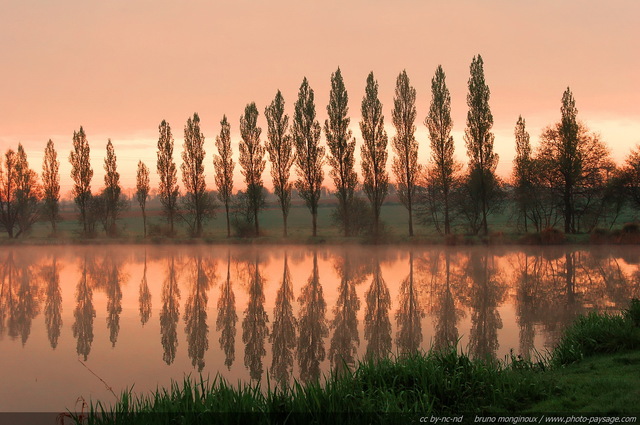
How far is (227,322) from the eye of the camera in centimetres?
1333

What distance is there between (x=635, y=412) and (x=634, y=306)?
5116 millimetres

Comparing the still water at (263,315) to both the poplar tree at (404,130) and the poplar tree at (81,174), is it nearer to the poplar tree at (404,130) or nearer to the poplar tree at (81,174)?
the poplar tree at (404,130)

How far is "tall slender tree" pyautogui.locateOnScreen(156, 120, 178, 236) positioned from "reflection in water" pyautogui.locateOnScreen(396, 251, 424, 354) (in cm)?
4006

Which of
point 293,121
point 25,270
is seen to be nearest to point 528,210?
point 293,121

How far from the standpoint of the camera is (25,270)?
89.9 feet

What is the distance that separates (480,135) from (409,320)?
33.5 meters

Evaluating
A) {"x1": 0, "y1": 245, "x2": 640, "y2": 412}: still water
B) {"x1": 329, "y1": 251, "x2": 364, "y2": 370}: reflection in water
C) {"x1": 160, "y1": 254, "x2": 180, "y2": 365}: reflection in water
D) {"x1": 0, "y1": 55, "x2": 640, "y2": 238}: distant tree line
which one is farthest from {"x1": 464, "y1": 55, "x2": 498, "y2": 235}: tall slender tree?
{"x1": 160, "y1": 254, "x2": 180, "y2": 365}: reflection in water

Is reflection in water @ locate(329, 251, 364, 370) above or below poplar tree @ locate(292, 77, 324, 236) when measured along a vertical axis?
below

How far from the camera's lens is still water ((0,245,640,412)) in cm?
924

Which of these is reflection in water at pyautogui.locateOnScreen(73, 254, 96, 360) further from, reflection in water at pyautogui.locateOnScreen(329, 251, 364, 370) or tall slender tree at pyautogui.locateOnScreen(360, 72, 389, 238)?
tall slender tree at pyautogui.locateOnScreen(360, 72, 389, 238)

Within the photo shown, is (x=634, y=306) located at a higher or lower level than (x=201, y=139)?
lower

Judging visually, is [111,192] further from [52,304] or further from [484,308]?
[484,308]

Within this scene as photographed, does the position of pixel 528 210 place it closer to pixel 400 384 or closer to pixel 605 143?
pixel 605 143

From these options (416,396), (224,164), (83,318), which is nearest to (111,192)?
(224,164)
